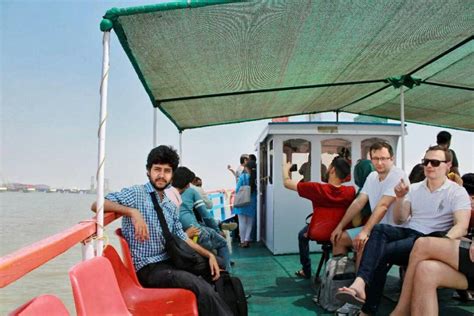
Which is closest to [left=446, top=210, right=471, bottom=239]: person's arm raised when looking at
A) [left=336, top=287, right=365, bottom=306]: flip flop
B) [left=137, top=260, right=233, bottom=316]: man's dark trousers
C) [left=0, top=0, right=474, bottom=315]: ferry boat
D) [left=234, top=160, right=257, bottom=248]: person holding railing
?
[left=336, top=287, right=365, bottom=306]: flip flop

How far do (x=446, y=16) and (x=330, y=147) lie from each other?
3371mm

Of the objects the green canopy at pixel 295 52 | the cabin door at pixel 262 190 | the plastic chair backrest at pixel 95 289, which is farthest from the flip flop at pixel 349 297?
the cabin door at pixel 262 190

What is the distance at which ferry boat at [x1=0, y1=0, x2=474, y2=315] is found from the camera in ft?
8.46

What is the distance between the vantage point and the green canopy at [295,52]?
2.74 m

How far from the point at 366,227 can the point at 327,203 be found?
608 millimetres

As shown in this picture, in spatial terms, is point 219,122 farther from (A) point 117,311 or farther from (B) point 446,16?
(A) point 117,311

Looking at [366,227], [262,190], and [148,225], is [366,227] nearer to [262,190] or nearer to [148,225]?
[148,225]

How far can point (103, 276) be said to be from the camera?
1989 millimetres

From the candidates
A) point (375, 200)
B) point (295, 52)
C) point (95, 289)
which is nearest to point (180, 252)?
point (95, 289)

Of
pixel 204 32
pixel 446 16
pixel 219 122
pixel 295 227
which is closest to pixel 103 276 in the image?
pixel 204 32

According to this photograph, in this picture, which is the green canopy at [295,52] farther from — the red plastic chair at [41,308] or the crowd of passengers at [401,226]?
the red plastic chair at [41,308]

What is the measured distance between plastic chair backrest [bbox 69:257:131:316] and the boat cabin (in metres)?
4.17

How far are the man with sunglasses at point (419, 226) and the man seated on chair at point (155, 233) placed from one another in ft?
3.41

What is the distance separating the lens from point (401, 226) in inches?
136
